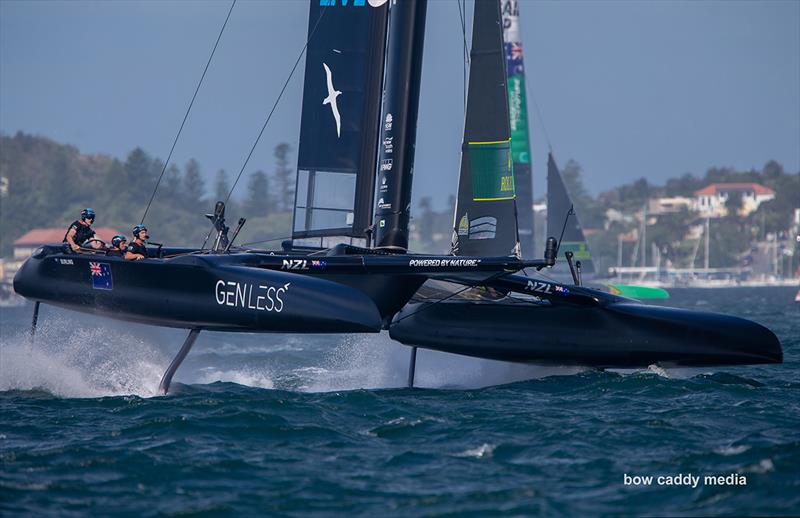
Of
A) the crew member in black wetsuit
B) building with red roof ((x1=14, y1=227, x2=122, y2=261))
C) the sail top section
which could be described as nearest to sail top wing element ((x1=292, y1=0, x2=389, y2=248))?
the crew member in black wetsuit

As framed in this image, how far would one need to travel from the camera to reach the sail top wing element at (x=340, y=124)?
12352 mm

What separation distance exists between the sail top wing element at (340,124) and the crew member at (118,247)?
2.13 meters

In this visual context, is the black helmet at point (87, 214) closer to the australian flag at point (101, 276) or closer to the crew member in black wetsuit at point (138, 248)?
the crew member in black wetsuit at point (138, 248)

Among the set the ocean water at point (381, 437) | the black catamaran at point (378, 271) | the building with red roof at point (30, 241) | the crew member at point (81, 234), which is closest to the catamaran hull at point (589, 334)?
the black catamaran at point (378, 271)

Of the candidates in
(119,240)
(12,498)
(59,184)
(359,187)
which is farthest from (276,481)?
(59,184)

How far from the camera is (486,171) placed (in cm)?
1317

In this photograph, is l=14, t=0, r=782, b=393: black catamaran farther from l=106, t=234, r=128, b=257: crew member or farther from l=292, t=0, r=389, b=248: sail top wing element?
l=106, t=234, r=128, b=257: crew member

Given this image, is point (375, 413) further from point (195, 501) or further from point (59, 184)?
point (59, 184)

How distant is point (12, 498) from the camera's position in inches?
250

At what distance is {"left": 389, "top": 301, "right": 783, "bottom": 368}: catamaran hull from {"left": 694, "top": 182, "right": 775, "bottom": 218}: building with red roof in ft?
320

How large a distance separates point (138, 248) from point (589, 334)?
4.19 meters

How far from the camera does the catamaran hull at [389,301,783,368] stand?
10328 mm

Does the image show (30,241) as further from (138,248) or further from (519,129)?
(138,248)

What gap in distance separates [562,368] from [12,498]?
19.9 ft
